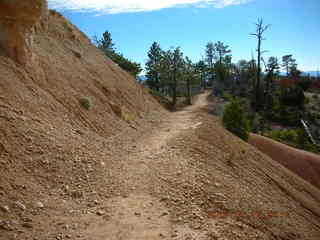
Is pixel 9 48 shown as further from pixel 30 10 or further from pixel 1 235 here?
pixel 1 235

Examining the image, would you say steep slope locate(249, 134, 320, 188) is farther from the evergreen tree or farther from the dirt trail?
the evergreen tree

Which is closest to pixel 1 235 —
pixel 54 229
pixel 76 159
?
pixel 54 229

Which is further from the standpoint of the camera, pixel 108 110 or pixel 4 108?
pixel 108 110

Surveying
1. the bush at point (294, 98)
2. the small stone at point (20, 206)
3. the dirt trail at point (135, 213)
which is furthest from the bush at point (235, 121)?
the bush at point (294, 98)

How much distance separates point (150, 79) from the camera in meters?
39.2

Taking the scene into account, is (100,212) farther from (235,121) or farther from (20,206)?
(235,121)

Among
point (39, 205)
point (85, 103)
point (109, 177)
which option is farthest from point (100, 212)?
point (85, 103)

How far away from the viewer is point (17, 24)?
7902 mm

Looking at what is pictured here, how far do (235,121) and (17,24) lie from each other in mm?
12738

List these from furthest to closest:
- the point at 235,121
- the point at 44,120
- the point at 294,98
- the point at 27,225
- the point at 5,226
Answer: the point at 294,98
the point at 235,121
the point at 44,120
the point at 27,225
the point at 5,226

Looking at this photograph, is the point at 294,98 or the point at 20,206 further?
the point at 294,98

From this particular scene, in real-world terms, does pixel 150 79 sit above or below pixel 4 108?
above

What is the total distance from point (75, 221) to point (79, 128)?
162 inches

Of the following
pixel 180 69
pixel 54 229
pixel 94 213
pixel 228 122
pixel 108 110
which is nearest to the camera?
pixel 54 229
